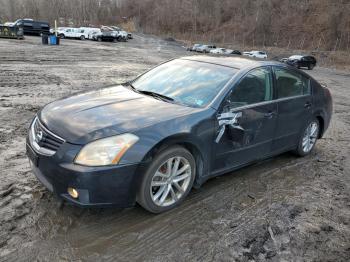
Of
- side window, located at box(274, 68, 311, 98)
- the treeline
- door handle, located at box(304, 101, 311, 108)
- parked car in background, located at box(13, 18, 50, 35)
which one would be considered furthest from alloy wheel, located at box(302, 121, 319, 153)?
the treeline

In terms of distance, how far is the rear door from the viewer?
15.3 feet

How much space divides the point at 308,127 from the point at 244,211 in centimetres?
232

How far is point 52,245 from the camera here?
9.68 ft

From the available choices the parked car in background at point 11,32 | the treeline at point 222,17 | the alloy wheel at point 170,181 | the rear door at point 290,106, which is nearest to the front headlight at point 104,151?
the alloy wheel at point 170,181

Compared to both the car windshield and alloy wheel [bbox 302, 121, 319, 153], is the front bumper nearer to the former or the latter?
the car windshield

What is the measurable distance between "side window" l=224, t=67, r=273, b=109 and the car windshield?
6.7 inches

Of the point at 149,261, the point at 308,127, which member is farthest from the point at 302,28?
the point at 149,261

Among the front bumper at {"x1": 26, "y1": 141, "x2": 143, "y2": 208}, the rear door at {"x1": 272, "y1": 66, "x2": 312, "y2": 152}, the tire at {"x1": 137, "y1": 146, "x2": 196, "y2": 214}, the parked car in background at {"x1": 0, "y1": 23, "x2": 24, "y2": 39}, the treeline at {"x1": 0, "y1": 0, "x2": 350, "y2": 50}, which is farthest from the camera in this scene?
the treeline at {"x1": 0, "y1": 0, "x2": 350, "y2": 50}

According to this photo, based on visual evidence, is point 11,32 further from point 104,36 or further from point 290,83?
point 290,83

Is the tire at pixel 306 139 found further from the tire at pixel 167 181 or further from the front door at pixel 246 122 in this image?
the tire at pixel 167 181

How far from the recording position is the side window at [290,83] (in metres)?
4.69

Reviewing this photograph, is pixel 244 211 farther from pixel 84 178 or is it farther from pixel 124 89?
pixel 124 89

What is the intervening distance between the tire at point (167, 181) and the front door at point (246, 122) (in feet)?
1.43

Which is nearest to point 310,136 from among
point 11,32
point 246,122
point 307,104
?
point 307,104
